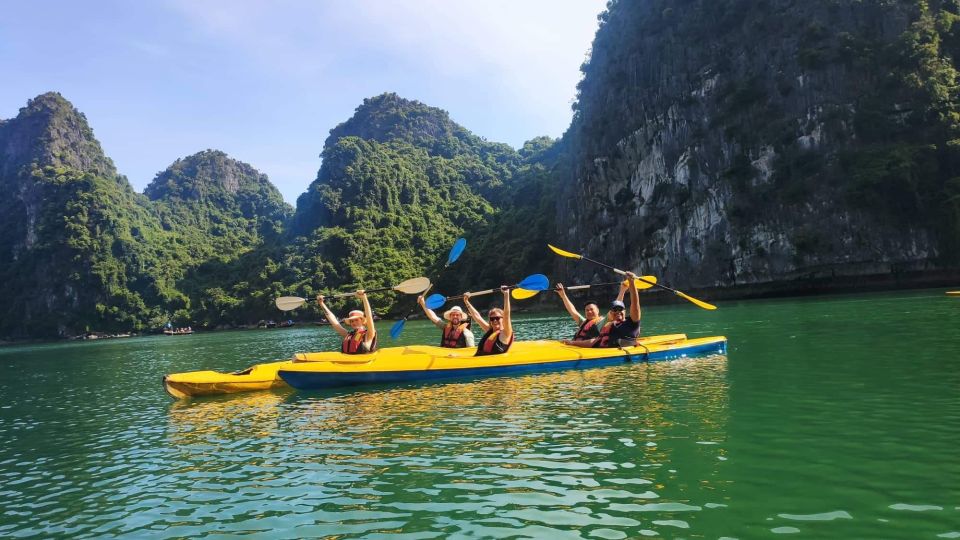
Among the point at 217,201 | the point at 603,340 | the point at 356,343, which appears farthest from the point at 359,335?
the point at 217,201

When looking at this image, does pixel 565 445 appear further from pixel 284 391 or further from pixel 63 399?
pixel 63 399

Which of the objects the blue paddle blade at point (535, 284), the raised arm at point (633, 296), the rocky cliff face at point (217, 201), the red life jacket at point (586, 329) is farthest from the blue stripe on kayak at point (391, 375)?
the rocky cliff face at point (217, 201)

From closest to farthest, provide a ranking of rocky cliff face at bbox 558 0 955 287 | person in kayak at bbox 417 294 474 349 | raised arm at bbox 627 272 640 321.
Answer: raised arm at bbox 627 272 640 321 < person in kayak at bbox 417 294 474 349 < rocky cliff face at bbox 558 0 955 287

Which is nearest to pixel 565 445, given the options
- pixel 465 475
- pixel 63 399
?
pixel 465 475

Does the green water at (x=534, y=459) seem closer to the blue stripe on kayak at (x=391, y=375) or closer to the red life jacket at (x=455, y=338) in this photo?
the blue stripe on kayak at (x=391, y=375)

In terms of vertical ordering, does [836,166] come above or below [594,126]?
below

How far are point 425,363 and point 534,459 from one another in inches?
218

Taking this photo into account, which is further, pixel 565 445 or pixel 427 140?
pixel 427 140

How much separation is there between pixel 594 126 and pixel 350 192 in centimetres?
4141

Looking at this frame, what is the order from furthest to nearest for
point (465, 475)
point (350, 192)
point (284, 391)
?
point (350, 192) < point (284, 391) < point (465, 475)

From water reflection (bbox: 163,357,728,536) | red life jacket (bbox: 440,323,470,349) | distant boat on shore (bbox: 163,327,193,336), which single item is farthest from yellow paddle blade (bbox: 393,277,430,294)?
distant boat on shore (bbox: 163,327,193,336)

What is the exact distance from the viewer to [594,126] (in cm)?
5616

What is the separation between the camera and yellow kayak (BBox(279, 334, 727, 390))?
10.5 meters

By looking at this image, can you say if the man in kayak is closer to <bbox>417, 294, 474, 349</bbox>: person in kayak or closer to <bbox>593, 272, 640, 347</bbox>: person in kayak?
<bbox>593, 272, 640, 347</bbox>: person in kayak
